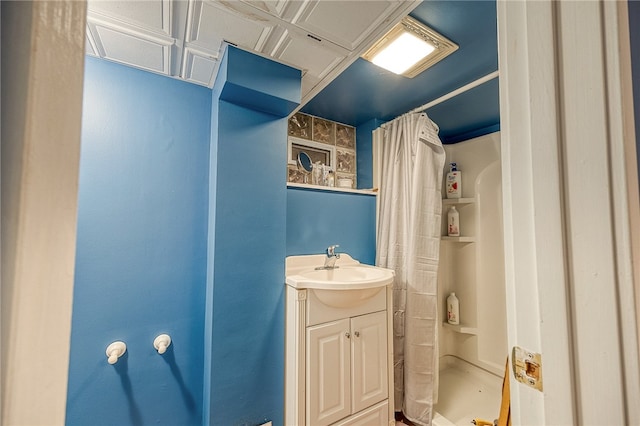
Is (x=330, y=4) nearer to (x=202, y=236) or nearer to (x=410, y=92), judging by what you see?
(x=410, y=92)

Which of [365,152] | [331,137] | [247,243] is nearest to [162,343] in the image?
[247,243]

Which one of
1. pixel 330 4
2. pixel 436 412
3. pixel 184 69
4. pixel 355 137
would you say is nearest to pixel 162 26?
pixel 184 69

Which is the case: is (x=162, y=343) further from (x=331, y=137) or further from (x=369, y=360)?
(x=331, y=137)

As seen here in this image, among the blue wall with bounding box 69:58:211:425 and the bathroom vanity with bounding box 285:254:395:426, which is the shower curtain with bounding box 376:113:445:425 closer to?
the bathroom vanity with bounding box 285:254:395:426

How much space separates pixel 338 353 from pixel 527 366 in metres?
0.91

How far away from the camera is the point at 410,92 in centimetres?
146

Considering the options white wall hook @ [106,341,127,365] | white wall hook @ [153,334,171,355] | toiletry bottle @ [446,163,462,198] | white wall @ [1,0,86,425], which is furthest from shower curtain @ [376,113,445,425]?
white wall @ [1,0,86,425]

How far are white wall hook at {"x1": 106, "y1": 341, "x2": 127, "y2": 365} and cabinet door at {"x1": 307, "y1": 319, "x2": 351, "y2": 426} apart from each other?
77cm

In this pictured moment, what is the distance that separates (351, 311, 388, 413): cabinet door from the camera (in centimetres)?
119

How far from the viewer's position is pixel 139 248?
3.56 ft

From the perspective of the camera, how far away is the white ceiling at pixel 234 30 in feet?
2.62

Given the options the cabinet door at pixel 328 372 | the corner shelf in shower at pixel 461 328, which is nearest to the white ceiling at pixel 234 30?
the cabinet door at pixel 328 372

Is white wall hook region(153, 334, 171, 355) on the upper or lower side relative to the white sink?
lower

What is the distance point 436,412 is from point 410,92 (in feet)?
6.42
